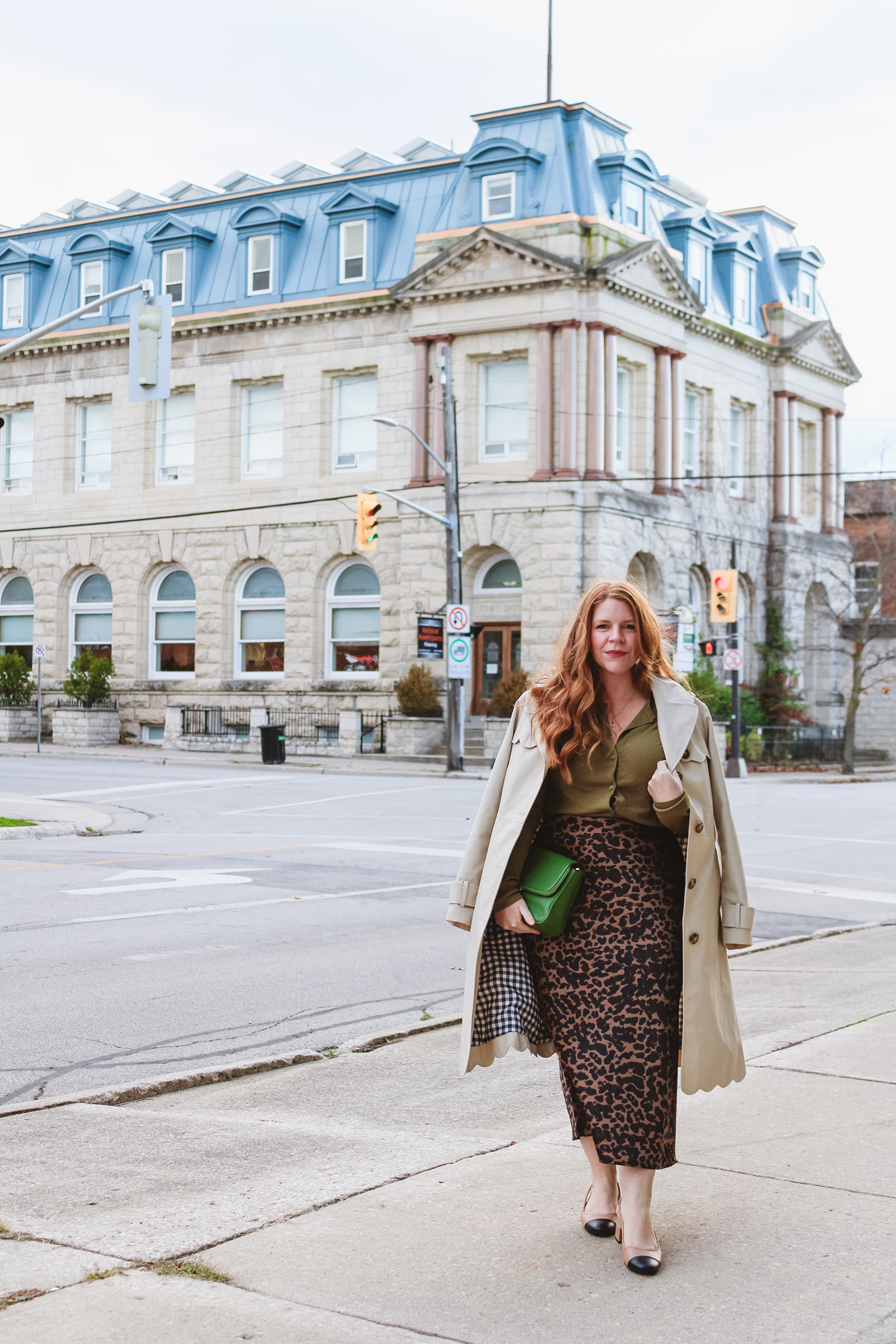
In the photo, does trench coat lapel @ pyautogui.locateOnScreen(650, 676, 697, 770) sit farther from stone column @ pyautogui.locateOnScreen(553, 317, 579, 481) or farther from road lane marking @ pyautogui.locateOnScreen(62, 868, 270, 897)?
stone column @ pyautogui.locateOnScreen(553, 317, 579, 481)

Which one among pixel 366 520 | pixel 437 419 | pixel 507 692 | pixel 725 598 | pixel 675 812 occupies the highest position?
pixel 437 419

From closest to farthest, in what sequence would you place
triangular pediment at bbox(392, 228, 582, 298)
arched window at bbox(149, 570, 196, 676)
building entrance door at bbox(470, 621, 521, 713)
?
triangular pediment at bbox(392, 228, 582, 298)
building entrance door at bbox(470, 621, 521, 713)
arched window at bbox(149, 570, 196, 676)

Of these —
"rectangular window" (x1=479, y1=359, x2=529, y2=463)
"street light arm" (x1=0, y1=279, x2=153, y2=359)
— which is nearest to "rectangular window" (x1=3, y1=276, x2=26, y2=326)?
"rectangular window" (x1=479, y1=359, x2=529, y2=463)

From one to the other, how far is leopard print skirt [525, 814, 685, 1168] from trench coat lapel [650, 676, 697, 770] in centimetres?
26

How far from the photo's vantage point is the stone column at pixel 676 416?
39.5 metres

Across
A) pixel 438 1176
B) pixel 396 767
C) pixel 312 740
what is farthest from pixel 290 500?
pixel 438 1176

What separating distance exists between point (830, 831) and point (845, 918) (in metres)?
8.24

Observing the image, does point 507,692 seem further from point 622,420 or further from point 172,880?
point 172,880

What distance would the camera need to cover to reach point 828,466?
153ft

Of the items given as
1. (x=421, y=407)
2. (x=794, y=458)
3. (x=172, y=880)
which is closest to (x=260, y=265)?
(x=421, y=407)

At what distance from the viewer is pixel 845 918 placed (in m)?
12.6

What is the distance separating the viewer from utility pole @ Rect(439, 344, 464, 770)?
33.2 metres

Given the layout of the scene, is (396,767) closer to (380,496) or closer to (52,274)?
(380,496)

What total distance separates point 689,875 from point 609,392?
110 feet
